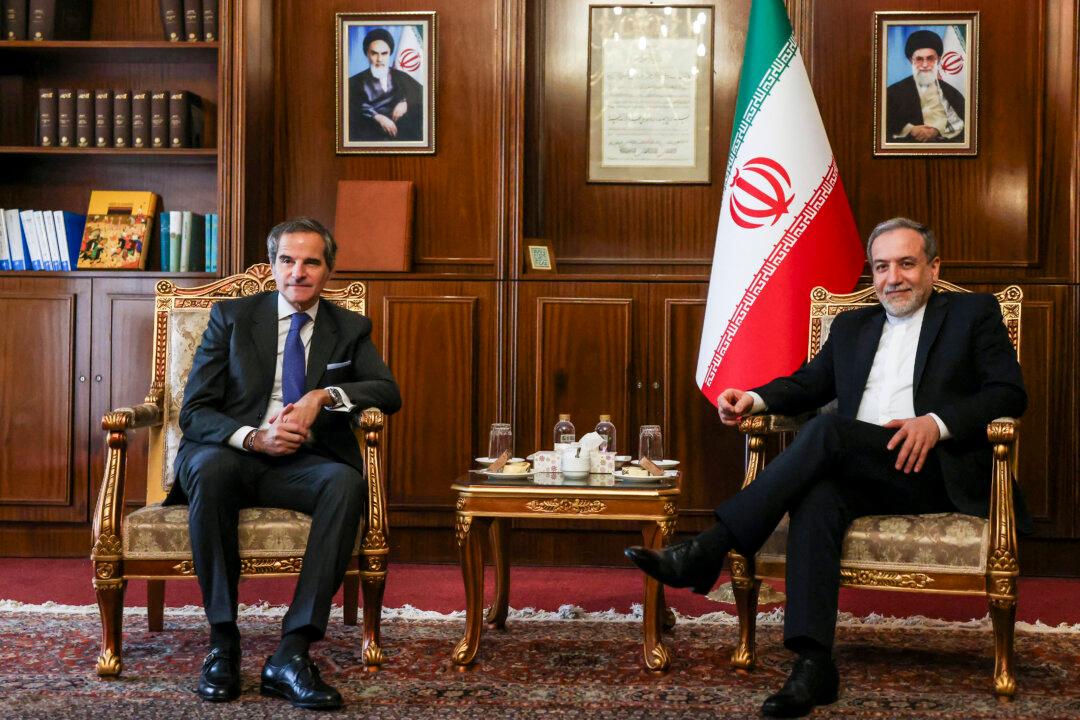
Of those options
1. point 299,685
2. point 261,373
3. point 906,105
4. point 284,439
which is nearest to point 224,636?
point 299,685

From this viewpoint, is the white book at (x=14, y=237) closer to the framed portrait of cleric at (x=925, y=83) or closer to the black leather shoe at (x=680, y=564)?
the black leather shoe at (x=680, y=564)

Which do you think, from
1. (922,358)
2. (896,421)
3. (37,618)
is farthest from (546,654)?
(37,618)

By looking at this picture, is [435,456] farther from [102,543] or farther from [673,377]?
[102,543]

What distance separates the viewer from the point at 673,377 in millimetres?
4379

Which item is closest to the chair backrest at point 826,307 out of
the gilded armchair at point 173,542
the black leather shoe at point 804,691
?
the black leather shoe at point 804,691

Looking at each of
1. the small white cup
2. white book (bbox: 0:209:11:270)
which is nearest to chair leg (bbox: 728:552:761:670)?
the small white cup

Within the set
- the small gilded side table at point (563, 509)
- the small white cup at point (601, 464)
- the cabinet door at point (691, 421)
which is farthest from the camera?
the cabinet door at point (691, 421)

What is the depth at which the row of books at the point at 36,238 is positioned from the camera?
15.0ft

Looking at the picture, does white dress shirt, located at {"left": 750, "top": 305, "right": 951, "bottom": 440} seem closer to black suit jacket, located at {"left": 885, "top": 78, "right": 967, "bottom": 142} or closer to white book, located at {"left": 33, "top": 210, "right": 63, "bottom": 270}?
black suit jacket, located at {"left": 885, "top": 78, "right": 967, "bottom": 142}

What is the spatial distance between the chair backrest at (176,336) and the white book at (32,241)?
1528 mm

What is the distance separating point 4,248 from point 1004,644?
158 inches

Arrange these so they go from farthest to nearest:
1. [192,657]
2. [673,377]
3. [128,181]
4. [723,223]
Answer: [128,181], [673,377], [723,223], [192,657]

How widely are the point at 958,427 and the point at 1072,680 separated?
69 centimetres

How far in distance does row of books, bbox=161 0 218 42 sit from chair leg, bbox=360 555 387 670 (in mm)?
2633
